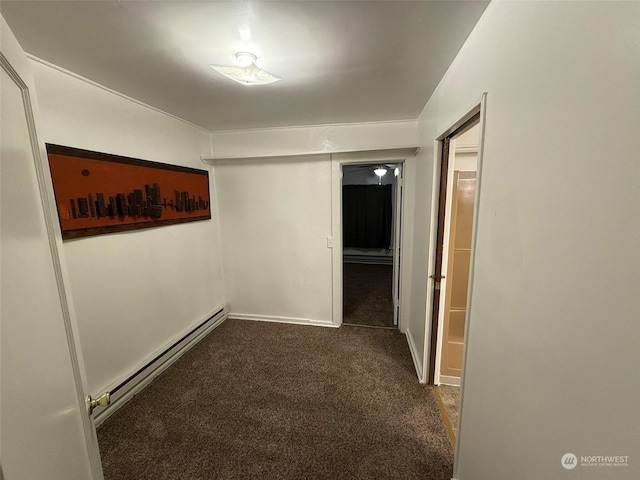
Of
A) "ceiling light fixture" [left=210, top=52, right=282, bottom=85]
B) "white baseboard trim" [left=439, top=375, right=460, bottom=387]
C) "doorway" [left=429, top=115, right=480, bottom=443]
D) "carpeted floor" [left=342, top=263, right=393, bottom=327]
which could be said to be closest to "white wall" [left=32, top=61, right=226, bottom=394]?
"ceiling light fixture" [left=210, top=52, right=282, bottom=85]

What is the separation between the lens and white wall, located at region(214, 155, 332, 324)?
9.56 feet

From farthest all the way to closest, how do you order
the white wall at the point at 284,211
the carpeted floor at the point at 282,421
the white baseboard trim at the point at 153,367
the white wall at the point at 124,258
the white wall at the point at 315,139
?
the white wall at the point at 284,211 → the white wall at the point at 315,139 → the white baseboard trim at the point at 153,367 → the white wall at the point at 124,258 → the carpeted floor at the point at 282,421

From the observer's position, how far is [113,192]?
1838 millimetres

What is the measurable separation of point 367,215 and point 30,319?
18.9 ft

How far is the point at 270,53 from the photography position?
1396 mm

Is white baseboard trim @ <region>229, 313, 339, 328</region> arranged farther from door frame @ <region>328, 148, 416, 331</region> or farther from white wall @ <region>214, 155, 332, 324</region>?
door frame @ <region>328, 148, 416, 331</region>

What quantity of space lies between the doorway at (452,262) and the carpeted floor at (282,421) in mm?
245

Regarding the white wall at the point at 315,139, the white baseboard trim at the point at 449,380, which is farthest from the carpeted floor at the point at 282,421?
the white wall at the point at 315,139

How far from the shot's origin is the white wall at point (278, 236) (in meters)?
2.91

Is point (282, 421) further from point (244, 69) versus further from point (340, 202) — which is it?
Result: point (244, 69)

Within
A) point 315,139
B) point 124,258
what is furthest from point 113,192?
point 315,139
